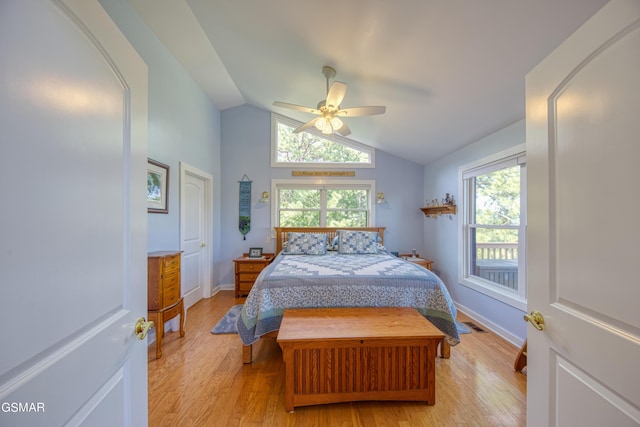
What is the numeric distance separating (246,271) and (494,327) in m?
3.39

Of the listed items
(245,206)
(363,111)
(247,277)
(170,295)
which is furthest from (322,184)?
(170,295)

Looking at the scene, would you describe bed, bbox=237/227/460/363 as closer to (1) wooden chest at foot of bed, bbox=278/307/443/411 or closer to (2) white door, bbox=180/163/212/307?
(1) wooden chest at foot of bed, bbox=278/307/443/411

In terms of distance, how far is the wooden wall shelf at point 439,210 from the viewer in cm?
357

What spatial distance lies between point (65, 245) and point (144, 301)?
486mm

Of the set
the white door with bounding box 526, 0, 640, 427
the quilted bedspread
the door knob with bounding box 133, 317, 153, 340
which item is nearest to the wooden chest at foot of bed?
the quilted bedspread

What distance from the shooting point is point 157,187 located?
275cm

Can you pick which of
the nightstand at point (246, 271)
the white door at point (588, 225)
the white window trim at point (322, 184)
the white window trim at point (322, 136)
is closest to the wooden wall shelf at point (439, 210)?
the white window trim at point (322, 184)

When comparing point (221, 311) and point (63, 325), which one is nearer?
point (63, 325)

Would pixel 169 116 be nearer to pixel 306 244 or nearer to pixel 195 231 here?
pixel 195 231

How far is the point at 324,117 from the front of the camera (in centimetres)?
261

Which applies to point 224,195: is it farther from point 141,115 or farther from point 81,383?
point 81,383

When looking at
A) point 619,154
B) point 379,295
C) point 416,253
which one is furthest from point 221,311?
point 619,154

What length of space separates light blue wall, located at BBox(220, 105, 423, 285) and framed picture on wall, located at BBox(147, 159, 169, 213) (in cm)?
156

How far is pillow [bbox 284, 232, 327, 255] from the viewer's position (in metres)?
3.76
